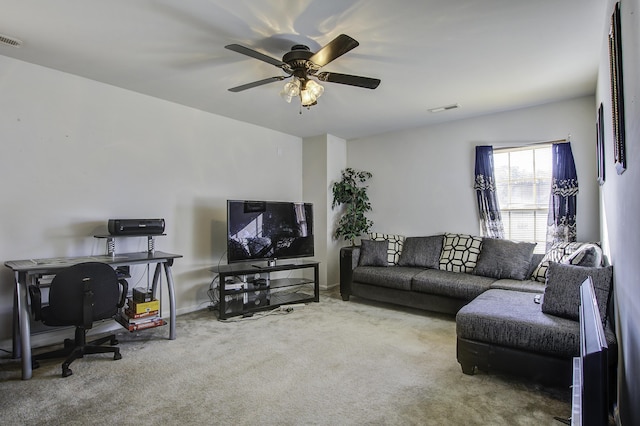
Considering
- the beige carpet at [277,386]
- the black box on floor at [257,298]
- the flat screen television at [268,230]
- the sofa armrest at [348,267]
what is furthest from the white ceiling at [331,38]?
the beige carpet at [277,386]

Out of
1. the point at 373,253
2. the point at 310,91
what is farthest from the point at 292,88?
the point at 373,253

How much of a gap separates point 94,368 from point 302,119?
337 cm

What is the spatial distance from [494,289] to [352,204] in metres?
2.53

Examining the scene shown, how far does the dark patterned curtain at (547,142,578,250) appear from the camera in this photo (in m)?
3.64

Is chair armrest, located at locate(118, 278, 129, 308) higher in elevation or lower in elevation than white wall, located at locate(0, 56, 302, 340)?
lower

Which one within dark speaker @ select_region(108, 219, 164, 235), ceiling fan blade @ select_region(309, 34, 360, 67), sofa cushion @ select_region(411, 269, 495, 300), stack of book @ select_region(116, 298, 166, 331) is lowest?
stack of book @ select_region(116, 298, 166, 331)

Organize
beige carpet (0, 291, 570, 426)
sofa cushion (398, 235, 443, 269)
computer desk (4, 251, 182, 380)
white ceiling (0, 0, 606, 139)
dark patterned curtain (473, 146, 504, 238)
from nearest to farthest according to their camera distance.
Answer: beige carpet (0, 291, 570, 426) < white ceiling (0, 0, 606, 139) < computer desk (4, 251, 182, 380) < dark patterned curtain (473, 146, 504, 238) < sofa cushion (398, 235, 443, 269)

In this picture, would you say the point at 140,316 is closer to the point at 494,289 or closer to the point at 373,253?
the point at 373,253

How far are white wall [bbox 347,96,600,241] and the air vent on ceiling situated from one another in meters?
4.11

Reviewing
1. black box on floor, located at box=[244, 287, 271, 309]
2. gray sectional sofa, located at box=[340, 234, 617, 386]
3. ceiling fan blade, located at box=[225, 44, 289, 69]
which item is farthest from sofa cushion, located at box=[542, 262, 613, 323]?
black box on floor, located at box=[244, 287, 271, 309]

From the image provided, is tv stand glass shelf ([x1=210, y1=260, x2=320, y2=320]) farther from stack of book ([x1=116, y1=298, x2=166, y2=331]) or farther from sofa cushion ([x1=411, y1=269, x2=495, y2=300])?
sofa cushion ([x1=411, y1=269, x2=495, y2=300])

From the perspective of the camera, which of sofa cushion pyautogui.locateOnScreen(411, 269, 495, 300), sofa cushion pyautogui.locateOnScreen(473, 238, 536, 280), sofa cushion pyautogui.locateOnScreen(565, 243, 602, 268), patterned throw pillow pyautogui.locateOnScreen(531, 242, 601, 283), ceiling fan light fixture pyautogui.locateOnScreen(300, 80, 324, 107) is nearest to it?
ceiling fan light fixture pyautogui.locateOnScreen(300, 80, 324, 107)

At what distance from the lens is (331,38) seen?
2.40 m

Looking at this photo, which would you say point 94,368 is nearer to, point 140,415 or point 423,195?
point 140,415
